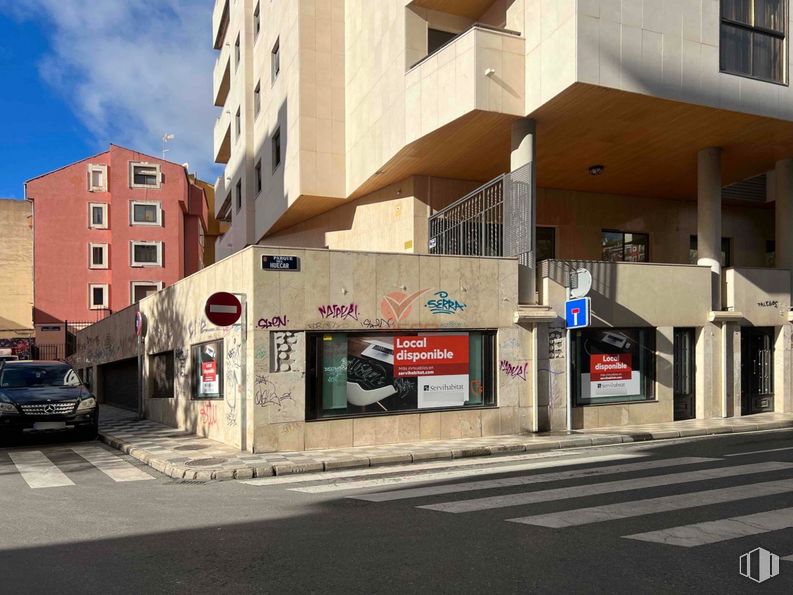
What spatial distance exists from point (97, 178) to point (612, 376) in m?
41.9

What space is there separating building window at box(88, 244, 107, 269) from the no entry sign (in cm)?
3912

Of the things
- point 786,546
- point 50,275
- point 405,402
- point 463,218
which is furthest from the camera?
point 50,275

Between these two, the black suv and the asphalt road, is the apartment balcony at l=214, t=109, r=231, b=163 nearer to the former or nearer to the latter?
the black suv

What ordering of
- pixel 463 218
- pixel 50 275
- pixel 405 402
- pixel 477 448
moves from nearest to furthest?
pixel 477 448
pixel 405 402
pixel 463 218
pixel 50 275

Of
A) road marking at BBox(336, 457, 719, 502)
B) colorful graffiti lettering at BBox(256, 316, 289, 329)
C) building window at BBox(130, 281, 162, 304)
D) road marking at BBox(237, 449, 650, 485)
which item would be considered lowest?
road marking at BBox(237, 449, 650, 485)

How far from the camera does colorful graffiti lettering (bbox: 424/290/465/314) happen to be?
41.0 ft

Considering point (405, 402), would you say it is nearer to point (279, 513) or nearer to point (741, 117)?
point (279, 513)

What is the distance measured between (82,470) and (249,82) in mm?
19024

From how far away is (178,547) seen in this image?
5.54m

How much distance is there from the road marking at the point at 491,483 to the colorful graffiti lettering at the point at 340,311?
3720 millimetres

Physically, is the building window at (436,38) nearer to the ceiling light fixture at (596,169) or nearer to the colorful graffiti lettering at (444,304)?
the ceiling light fixture at (596,169)

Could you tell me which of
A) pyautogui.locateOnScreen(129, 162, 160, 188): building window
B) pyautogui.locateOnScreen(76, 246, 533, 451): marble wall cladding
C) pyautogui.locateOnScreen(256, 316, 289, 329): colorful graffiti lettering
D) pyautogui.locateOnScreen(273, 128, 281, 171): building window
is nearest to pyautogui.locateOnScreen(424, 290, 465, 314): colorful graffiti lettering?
pyautogui.locateOnScreen(76, 246, 533, 451): marble wall cladding

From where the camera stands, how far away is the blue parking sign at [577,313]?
12.4 metres

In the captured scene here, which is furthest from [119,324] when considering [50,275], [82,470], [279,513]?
[50,275]
